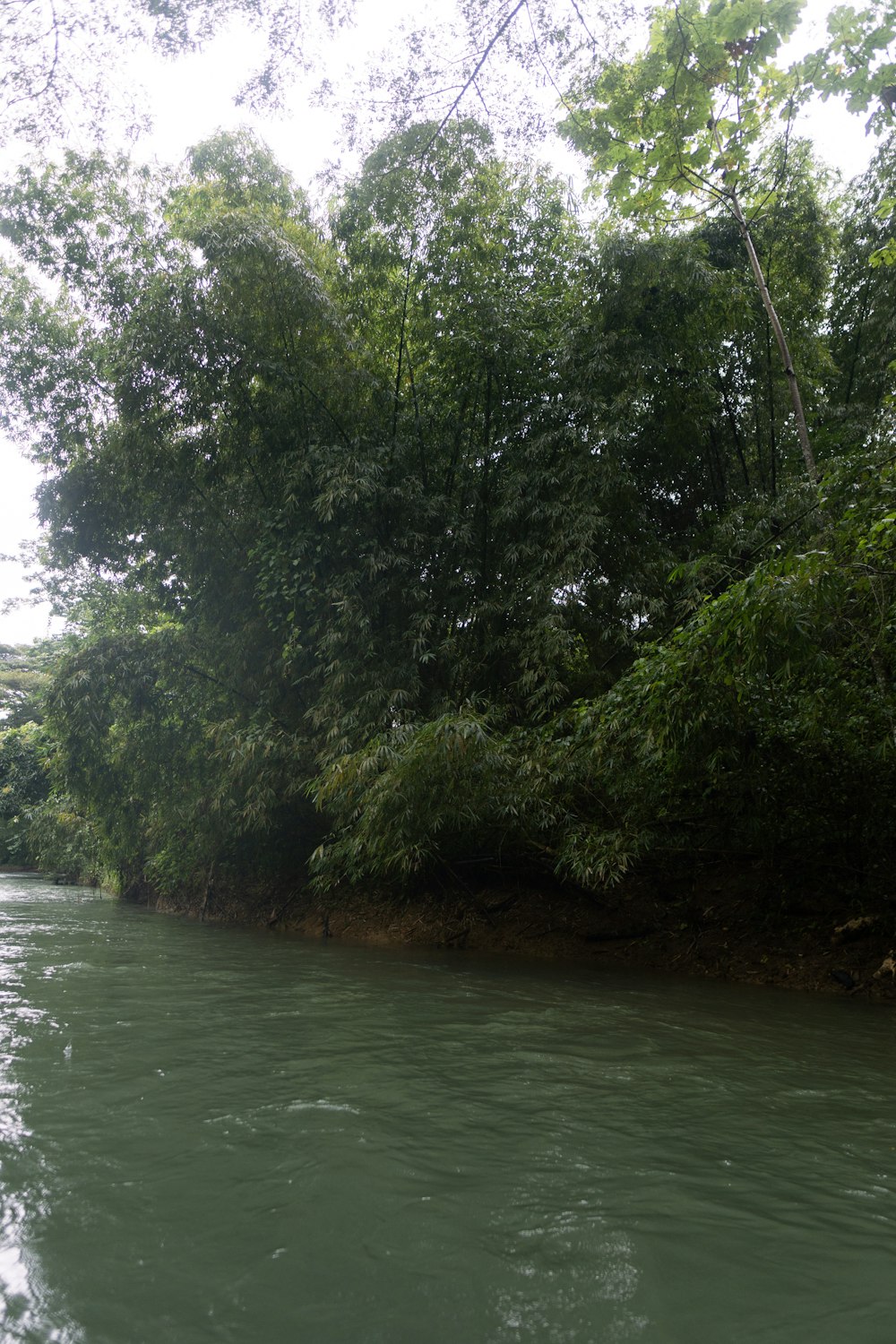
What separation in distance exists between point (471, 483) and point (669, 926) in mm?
4759

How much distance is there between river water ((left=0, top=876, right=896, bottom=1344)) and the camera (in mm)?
1605

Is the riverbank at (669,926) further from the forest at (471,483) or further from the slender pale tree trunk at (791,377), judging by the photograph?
the slender pale tree trunk at (791,377)

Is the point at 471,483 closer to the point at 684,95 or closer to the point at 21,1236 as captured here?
the point at 684,95

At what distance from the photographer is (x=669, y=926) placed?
24.5 ft

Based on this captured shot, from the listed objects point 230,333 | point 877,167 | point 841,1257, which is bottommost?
point 841,1257

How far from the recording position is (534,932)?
8.13 metres

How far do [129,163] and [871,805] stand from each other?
10064 mm

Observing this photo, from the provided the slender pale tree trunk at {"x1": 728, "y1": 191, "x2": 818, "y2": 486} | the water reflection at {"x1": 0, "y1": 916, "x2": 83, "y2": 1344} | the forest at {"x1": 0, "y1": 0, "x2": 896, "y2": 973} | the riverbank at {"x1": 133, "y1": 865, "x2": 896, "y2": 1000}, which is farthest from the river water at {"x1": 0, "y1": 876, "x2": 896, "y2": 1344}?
the slender pale tree trunk at {"x1": 728, "y1": 191, "x2": 818, "y2": 486}

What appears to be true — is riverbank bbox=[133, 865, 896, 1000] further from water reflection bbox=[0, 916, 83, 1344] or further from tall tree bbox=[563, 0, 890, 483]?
water reflection bbox=[0, 916, 83, 1344]

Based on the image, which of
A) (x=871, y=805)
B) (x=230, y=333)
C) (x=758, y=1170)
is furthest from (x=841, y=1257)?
(x=230, y=333)

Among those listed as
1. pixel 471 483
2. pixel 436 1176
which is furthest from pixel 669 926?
pixel 436 1176

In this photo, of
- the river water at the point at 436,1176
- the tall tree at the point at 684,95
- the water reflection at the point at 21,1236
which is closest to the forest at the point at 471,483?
the tall tree at the point at 684,95

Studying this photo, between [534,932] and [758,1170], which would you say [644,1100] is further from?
Result: [534,932]

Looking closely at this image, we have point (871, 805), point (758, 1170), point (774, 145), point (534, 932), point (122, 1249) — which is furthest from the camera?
point (774, 145)
